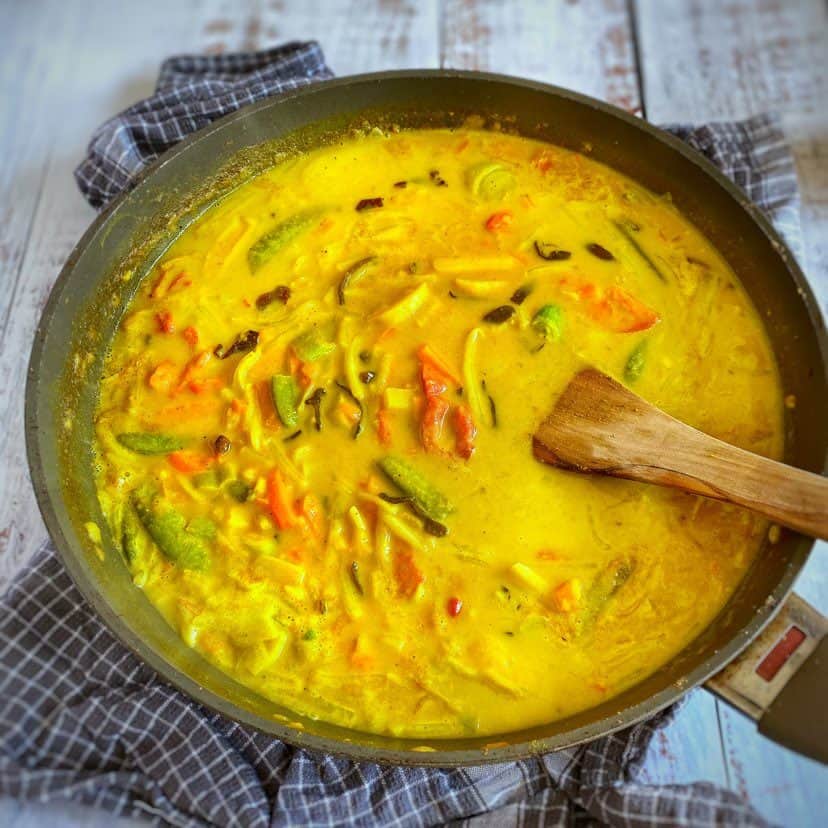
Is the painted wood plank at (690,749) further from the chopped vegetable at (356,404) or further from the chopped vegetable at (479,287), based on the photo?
the chopped vegetable at (479,287)

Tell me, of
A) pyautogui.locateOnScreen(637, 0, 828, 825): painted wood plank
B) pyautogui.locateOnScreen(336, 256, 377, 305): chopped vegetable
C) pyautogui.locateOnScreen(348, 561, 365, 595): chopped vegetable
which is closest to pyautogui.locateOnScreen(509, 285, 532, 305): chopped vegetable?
pyautogui.locateOnScreen(336, 256, 377, 305): chopped vegetable

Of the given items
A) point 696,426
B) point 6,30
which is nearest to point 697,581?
point 696,426

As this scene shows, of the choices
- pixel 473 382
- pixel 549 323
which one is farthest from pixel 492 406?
pixel 549 323

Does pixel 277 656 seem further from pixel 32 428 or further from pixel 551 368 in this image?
pixel 551 368

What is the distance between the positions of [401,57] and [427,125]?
79cm

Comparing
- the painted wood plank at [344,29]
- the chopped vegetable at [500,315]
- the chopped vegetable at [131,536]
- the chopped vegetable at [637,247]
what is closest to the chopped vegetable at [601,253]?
the chopped vegetable at [637,247]

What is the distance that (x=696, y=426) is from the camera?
2945 millimetres

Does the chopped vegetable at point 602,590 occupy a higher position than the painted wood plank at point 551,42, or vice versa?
→ the painted wood plank at point 551,42

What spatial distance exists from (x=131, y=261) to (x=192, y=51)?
1405mm

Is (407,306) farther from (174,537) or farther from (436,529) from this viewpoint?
(174,537)

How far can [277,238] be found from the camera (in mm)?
3279

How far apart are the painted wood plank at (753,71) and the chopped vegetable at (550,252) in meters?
1.11

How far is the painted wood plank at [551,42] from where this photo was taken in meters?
4.05

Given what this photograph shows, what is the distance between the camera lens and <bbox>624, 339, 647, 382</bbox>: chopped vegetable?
9.83 ft
